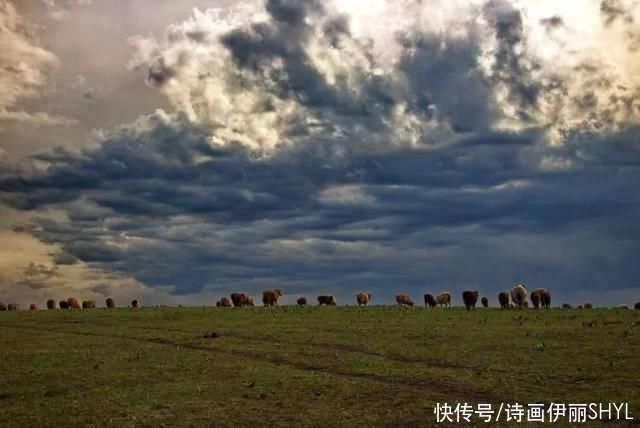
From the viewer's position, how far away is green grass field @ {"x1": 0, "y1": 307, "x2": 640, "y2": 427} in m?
29.7

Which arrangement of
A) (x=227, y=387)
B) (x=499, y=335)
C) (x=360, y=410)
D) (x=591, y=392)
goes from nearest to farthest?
(x=360, y=410), (x=591, y=392), (x=227, y=387), (x=499, y=335)

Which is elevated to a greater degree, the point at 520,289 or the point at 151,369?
the point at 520,289

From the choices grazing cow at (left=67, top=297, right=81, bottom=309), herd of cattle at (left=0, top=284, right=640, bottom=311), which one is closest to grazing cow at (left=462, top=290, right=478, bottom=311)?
herd of cattle at (left=0, top=284, right=640, bottom=311)

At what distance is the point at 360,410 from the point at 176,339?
75.8 ft

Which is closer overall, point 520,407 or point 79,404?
point 520,407

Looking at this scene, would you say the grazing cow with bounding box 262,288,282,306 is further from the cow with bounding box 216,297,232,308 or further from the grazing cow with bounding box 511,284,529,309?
the grazing cow with bounding box 511,284,529,309

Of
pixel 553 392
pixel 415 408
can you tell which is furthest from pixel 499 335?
pixel 415 408

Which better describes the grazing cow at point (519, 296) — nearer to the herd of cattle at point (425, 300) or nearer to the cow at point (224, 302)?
the herd of cattle at point (425, 300)

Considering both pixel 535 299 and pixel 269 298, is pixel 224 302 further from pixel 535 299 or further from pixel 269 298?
pixel 535 299

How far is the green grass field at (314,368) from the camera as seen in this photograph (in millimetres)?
29666

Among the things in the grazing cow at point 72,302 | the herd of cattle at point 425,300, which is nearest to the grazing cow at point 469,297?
the herd of cattle at point 425,300

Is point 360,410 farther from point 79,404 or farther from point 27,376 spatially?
point 27,376

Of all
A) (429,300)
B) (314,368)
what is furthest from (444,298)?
(314,368)

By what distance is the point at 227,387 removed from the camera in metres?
33.6
